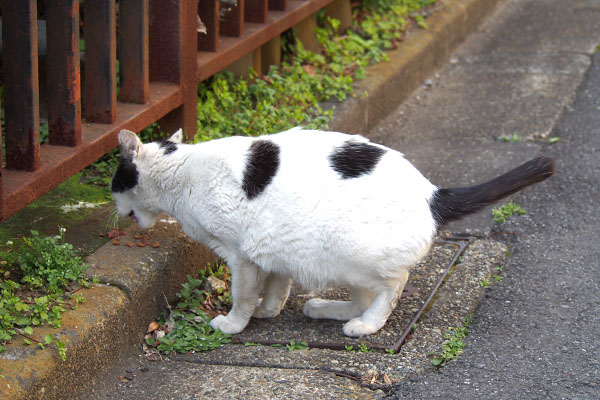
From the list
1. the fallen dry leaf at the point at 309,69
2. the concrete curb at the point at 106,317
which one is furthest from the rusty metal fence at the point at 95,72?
the fallen dry leaf at the point at 309,69

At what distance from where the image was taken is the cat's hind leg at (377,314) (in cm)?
344

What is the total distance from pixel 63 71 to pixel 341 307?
1.68m

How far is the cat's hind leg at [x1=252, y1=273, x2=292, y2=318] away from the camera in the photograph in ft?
12.2

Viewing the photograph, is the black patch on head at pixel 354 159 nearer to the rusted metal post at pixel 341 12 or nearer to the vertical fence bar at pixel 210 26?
the vertical fence bar at pixel 210 26

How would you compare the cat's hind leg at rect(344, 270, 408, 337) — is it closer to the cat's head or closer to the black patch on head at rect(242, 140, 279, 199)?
the black patch on head at rect(242, 140, 279, 199)

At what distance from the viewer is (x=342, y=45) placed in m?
6.64

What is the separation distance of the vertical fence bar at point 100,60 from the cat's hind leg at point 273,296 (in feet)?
3.79

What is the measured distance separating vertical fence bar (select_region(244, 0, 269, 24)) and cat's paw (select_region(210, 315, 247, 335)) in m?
2.55

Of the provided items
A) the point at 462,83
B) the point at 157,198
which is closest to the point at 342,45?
the point at 462,83

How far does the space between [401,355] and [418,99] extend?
383 cm

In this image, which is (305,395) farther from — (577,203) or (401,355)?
(577,203)

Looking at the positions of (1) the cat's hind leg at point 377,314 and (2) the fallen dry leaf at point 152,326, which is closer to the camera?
(1) the cat's hind leg at point 377,314

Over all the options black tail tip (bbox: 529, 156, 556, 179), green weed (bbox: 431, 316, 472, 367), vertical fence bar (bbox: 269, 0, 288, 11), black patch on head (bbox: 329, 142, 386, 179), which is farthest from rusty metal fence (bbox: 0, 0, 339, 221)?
black tail tip (bbox: 529, 156, 556, 179)

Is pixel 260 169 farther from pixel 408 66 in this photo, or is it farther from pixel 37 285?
pixel 408 66
